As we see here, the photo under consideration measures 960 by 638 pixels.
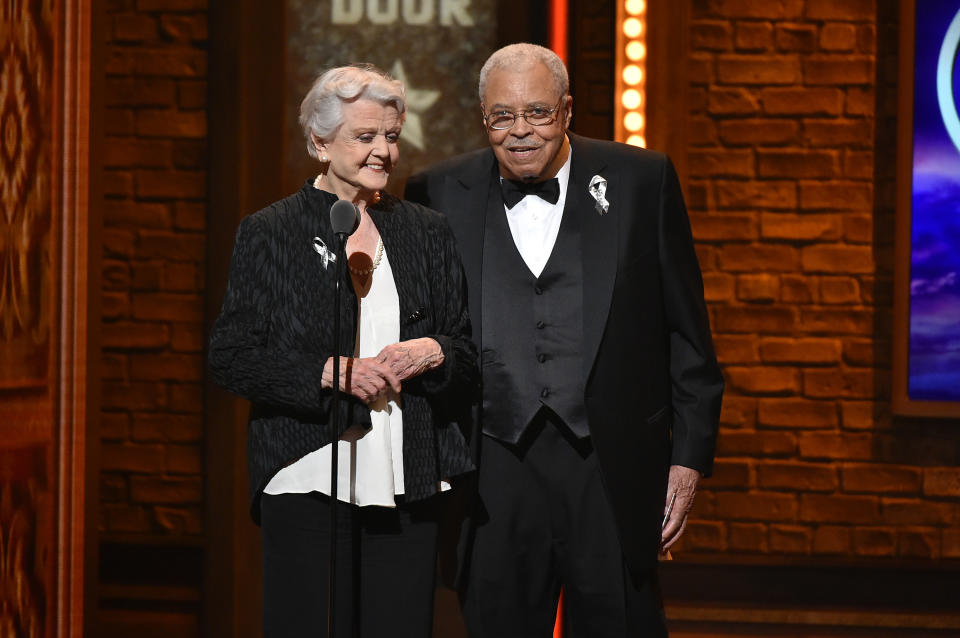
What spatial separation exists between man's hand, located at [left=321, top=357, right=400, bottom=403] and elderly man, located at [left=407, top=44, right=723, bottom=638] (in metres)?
0.33

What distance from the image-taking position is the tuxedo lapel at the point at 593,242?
2.17 m

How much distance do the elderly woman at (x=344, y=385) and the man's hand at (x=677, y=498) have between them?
478 millimetres

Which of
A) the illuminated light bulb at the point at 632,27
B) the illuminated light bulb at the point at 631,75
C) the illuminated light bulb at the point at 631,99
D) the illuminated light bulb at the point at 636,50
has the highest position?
the illuminated light bulb at the point at 632,27

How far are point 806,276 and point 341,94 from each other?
2.40 m

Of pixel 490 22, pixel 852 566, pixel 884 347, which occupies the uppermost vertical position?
pixel 490 22

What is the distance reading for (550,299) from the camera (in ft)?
7.18

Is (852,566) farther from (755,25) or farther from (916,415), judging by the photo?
(755,25)

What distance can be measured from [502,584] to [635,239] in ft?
2.27

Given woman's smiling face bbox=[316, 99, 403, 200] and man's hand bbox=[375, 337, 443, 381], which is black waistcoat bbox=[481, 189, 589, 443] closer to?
man's hand bbox=[375, 337, 443, 381]

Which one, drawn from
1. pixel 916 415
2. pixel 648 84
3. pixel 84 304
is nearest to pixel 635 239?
pixel 648 84

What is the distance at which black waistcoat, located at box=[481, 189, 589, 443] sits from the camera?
216 cm

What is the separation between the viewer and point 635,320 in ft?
7.28

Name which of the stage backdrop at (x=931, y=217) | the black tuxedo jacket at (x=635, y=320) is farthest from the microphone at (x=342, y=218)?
the stage backdrop at (x=931, y=217)

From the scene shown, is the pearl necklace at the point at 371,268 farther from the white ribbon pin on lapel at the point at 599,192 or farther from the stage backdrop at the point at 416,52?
the stage backdrop at the point at 416,52
